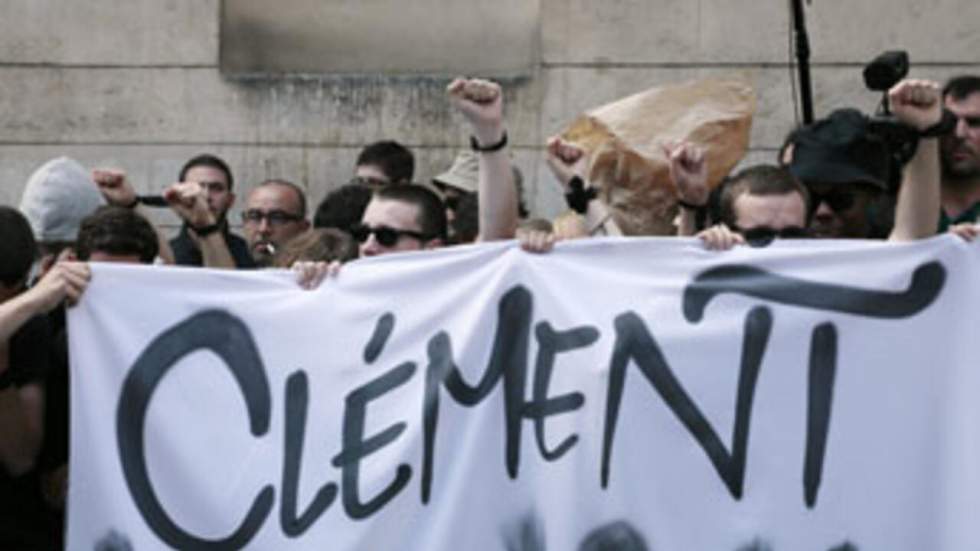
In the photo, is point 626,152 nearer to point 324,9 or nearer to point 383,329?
point 383,329

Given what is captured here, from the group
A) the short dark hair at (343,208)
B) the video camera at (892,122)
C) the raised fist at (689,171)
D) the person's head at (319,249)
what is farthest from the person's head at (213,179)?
the video camera at (892,122)

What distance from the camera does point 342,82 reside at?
11281mm

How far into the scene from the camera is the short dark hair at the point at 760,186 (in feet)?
21.8

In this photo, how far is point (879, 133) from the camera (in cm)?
640

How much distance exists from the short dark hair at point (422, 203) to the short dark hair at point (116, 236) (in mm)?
665

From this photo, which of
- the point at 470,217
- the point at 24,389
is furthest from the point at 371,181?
the point at 24,389

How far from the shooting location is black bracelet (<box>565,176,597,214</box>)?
701cm

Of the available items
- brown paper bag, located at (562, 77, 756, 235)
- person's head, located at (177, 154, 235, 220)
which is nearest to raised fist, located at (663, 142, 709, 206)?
brown paper bag, located at (562, 77, 756, 235)

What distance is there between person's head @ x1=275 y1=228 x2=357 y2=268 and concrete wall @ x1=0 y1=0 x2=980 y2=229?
384cm

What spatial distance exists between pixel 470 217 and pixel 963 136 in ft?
5.30

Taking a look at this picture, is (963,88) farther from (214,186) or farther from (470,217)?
(214,186)

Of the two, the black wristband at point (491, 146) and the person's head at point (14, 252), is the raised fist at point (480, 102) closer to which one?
the black wristband at point (491, 146)

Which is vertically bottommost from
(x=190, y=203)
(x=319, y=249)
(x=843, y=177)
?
(x=319, y=249)

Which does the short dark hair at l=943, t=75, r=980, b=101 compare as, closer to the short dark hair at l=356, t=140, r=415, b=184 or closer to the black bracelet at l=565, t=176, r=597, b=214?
the black bracelet at l=565, t=176, r=597, b=214
